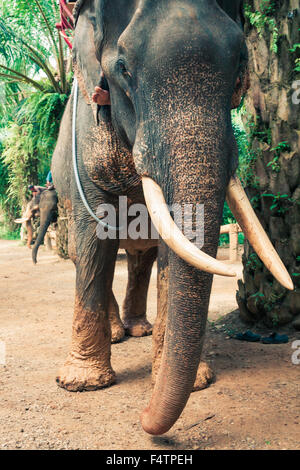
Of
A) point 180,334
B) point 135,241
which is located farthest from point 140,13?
point 135,241

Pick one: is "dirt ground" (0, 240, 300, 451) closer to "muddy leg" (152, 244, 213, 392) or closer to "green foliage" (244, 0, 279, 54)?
"muddy leg" (152, 244, 213, 392)

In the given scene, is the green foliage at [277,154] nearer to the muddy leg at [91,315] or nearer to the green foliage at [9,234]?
the muddy leg at [91,315]

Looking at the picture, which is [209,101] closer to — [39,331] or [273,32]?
[273,32]

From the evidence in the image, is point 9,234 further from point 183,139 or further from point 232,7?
point 183,139

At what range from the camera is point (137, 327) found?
15.1 feet

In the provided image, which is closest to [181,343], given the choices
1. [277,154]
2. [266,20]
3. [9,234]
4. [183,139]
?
[183,139]

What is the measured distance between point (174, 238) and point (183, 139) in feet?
1.38

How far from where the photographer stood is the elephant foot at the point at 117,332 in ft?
14.4

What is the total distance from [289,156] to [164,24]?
2102 mm

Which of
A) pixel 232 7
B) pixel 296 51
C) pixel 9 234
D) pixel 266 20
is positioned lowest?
pixel 9 234

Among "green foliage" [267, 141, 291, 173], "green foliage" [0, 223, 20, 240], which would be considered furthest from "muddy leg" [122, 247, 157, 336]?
"green foliage" [0, 223, 20, 240]

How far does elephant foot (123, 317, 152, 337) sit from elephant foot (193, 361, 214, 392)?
1405 millimetres

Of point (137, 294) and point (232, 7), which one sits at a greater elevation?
point (232, 7)

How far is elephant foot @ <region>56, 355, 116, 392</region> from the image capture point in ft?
10.4
